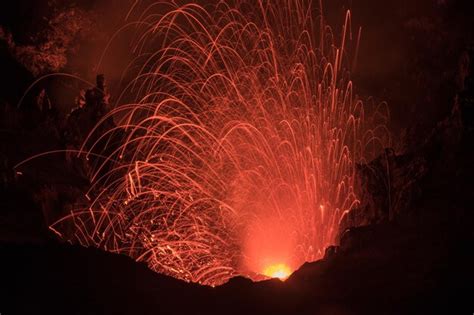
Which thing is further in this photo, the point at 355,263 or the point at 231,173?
the point at 231,173

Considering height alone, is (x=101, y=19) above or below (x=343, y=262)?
above

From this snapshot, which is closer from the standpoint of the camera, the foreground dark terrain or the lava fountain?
the foreground dark terrain

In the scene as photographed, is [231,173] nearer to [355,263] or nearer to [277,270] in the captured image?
[277,270]

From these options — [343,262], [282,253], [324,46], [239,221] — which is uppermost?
[324,46]

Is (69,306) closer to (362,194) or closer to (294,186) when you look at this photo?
(362,194)

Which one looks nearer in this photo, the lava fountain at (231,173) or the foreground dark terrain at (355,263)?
the foreground dark terrain at (355,263)

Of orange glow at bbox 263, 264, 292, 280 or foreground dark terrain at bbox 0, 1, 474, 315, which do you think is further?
orange glow at bbox 263, 264, 292, 280

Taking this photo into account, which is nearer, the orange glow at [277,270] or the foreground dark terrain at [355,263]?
the foreground dark terrain at [355,263]

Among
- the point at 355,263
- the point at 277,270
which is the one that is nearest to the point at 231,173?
the point at 277,270

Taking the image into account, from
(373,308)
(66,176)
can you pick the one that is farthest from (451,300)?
(66,176)

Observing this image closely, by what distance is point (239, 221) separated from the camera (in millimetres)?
21375

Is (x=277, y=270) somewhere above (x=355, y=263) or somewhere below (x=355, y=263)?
above

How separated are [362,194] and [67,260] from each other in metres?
11.1

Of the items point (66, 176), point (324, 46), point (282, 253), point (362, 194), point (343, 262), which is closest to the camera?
point (343, 262)
